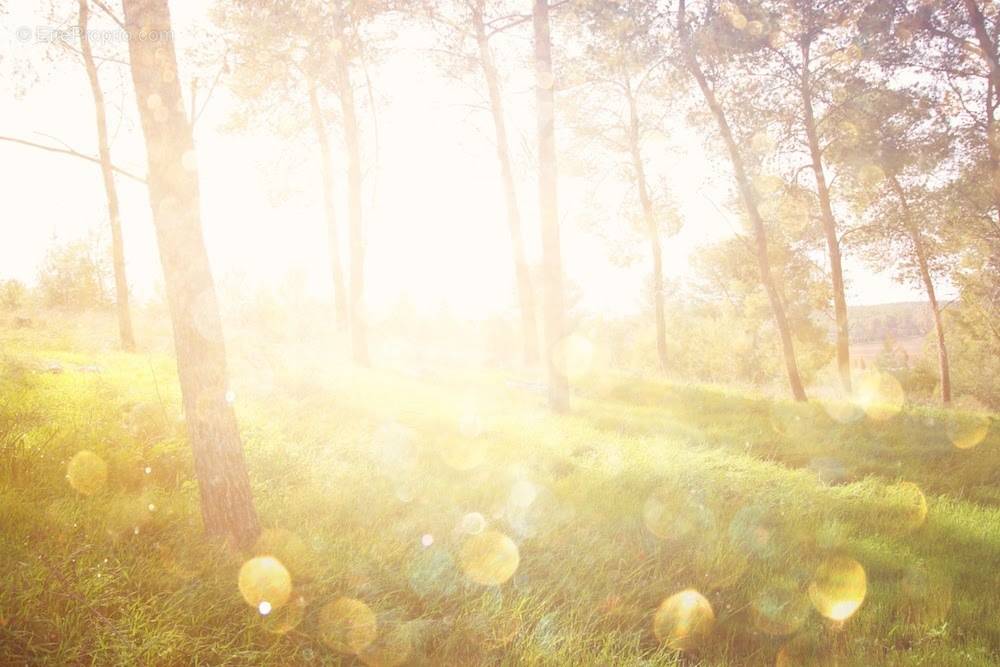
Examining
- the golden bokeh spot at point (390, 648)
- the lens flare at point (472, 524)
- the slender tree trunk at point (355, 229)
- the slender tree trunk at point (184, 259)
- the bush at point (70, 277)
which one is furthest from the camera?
the bush at point (70, 277)

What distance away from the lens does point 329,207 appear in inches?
709

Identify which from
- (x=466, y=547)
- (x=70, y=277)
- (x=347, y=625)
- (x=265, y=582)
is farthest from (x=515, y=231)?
(x=70, y=277)

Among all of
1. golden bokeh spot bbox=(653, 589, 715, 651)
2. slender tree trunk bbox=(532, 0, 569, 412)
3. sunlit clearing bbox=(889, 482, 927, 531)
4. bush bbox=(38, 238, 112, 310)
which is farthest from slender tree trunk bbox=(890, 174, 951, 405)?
bush bbox=(38, 238, 112, 310)

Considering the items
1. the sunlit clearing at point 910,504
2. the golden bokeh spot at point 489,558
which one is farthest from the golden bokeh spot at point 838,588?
the golden bokeh spot at point 489,558

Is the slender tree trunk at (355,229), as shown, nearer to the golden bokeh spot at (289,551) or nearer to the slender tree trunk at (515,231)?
the slender tree trunk at (515,231)

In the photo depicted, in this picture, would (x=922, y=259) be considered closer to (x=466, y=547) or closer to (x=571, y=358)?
(x=571, y=358)

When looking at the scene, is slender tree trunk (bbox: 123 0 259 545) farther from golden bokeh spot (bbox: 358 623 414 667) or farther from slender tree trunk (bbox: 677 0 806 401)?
slender tree trunk (bbox: 677 0 806 401)

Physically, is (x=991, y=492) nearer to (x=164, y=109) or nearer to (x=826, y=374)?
(x=164, y=109)

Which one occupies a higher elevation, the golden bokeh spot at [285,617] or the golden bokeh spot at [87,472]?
the golden bokeh spot at [87,472]

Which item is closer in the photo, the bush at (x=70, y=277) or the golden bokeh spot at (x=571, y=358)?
the golden bokeh spot at (x=571, y=358)

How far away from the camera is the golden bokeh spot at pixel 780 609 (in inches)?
142

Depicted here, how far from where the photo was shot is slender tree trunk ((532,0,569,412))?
994 cm

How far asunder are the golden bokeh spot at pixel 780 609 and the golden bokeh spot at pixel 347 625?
254cm

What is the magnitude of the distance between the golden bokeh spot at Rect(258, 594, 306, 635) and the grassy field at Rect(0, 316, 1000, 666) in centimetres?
1
